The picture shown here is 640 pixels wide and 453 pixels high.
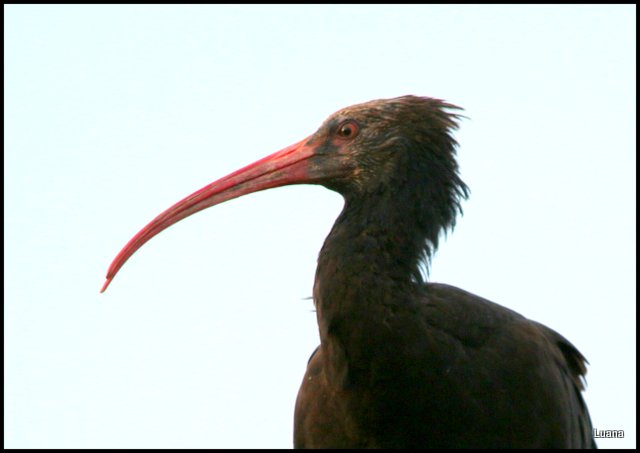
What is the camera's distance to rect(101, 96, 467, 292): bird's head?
7359mm

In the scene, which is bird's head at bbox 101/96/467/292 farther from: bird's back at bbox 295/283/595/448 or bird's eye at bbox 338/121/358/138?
bird's back at bbox 295/283/595/448

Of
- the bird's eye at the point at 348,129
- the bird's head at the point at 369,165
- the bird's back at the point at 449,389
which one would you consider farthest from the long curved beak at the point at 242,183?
the bird's back at the point at 449,389

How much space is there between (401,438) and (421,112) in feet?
7.80

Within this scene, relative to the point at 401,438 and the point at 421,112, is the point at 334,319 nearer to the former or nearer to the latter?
the point at 401,438

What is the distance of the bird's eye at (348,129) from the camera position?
7770 mm

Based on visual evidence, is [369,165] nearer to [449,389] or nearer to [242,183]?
[242,183]

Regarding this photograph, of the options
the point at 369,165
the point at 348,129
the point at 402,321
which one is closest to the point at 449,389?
the point at 402,321

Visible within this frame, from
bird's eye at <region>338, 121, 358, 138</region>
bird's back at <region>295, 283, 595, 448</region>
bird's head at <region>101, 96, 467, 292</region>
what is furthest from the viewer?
bird's eye at <region>338, 121, 358, 138</region>

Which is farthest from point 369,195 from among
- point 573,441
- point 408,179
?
point 573,441

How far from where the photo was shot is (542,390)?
7324mm

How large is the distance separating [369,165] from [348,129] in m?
0.45

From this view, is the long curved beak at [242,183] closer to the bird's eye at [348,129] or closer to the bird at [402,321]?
the bird at [402,321]

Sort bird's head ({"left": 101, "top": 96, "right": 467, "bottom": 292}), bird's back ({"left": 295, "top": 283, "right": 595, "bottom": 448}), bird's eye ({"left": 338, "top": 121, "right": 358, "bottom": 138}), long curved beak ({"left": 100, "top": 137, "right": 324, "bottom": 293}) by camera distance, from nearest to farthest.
A: bird's back ({"left": 295, "top": 283, "right": 595, "bottom": 448}) → bird's head ({"left": 101, "top": 96, "right": 467, "bottom": 292}) → bird's eye ({"left": 338, "top": 121, "right": 358, "bottom": 138}) → long curved beak ({"left": 100, "top": 137, "right": 324, "bottom": 293})

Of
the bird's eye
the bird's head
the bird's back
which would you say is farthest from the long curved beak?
the bird's back
